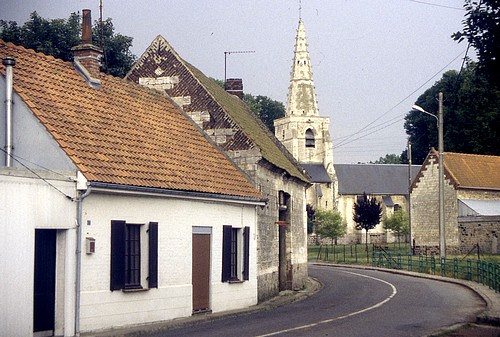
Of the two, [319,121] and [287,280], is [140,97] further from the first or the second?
[319,121]

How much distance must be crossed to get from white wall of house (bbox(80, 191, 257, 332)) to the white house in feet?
0.10

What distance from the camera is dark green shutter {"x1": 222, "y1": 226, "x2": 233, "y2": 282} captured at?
22.5 m

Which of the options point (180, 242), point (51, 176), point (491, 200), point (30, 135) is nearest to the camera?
point (51, 176)

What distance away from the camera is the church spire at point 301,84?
106 m

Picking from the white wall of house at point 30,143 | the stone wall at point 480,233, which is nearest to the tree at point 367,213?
the stone wall at point 480,233

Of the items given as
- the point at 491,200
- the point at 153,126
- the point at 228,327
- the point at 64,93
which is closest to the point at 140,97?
the point at 153,126

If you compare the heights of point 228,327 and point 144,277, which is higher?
point 144,277

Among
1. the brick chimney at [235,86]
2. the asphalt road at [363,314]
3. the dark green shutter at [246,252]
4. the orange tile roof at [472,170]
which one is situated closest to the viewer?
the asphalt road at [363,314]

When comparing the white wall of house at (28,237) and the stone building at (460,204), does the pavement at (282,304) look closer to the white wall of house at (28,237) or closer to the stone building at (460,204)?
the white wall of house at (28,237)

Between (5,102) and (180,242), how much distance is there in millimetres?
5683

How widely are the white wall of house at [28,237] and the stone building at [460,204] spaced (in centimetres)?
4416

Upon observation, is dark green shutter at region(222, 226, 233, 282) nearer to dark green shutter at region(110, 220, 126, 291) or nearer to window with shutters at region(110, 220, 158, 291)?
window with shutters at region(110, 220, 158, 291)

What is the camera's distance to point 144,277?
61.4ft

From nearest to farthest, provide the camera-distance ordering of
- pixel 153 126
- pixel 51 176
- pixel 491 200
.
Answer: pixel 51 176 → pixel 153 126 → pixel 491 200
